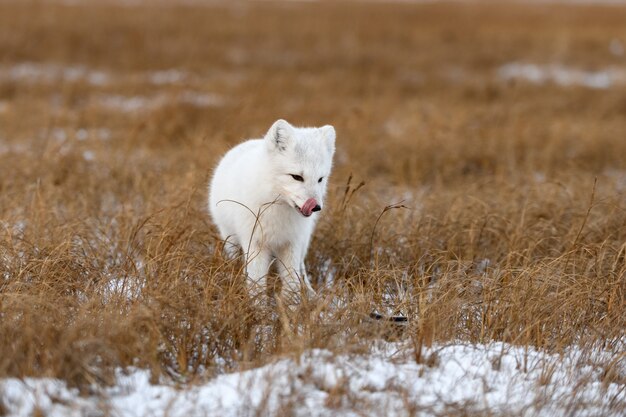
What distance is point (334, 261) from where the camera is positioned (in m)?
5.24

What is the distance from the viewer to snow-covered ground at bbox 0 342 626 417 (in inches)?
121

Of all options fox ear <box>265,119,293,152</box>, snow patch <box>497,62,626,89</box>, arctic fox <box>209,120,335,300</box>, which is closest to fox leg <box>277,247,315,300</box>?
arctic fox <box>209,120,335,300</box>

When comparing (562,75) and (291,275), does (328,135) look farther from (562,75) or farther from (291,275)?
(562,75)

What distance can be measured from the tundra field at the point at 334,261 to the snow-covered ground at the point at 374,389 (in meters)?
0.01

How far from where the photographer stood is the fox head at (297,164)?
4.00 m

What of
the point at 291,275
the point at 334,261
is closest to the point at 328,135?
the point at 291,275

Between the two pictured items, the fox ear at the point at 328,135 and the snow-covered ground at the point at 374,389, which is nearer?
the snow-covered ground at the point at 374,389

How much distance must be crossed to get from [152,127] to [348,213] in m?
4.51

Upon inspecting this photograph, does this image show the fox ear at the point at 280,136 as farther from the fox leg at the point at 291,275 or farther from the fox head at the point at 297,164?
the fox leg at the point at 291,275

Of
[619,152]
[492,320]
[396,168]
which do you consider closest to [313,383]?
[492,320]

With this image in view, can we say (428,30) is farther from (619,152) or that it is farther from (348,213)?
(348,213)

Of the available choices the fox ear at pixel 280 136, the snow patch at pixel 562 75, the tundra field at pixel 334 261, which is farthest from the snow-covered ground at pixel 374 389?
the snow patch at pixel 562 75

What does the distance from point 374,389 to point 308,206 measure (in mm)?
1116

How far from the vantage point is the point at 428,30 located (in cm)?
2033
